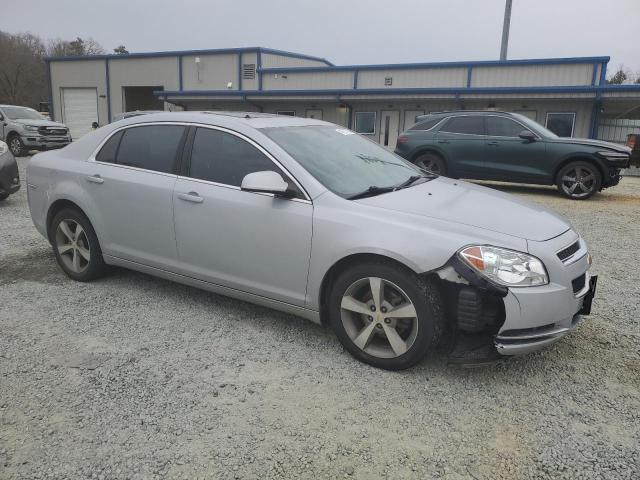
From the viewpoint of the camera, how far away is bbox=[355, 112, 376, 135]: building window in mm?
23534

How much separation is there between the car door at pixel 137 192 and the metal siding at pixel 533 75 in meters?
19.5

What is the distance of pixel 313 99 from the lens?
2455cm

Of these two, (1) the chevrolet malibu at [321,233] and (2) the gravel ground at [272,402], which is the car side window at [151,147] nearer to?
(1) the chevrolet malibu at [321,233]

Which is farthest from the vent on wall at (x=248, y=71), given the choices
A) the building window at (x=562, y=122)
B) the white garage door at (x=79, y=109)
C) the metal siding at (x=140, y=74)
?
the building window at (x=562, y=122)

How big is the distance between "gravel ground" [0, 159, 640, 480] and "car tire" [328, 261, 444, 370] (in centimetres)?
14

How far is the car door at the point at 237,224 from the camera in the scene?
3.47 metres

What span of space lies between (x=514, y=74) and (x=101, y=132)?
1959 centimetres

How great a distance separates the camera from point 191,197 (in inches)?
153

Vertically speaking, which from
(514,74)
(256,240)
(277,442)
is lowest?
(277,442)

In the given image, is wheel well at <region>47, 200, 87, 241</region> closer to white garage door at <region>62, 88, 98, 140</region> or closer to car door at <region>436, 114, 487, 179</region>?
car door at <region>436, 114, 487, 179</region>

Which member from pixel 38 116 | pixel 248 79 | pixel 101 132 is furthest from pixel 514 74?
pixel 101 132

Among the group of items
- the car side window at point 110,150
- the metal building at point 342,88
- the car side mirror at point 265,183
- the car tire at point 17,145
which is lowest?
the car tire at point 17,145

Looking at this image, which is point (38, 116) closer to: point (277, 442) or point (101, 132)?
point (101, 132)

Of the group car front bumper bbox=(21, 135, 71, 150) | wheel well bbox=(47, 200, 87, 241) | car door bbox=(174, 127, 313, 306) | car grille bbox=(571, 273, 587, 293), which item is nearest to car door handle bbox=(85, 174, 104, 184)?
wheel well bbox=(47, 200, 87, 241)
